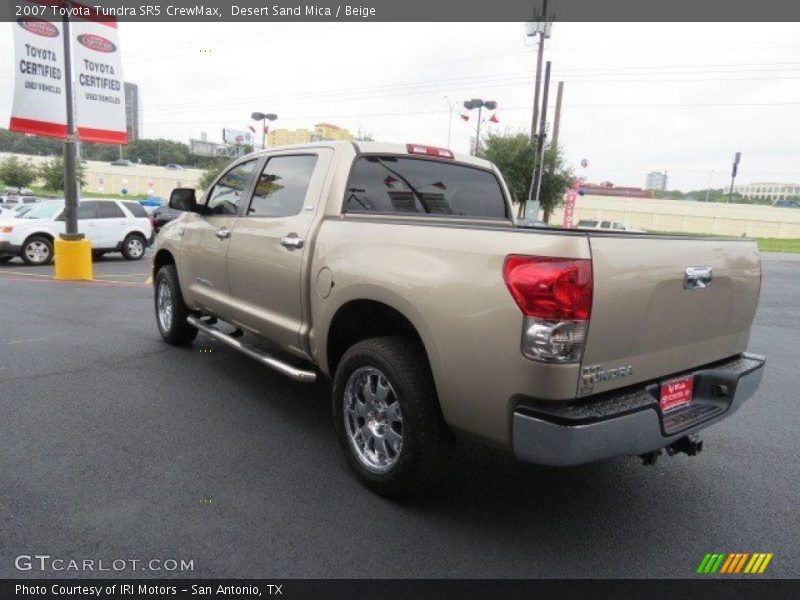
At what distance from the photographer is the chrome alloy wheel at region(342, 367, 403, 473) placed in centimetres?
300

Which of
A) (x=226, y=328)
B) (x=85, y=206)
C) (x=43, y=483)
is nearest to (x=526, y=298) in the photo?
(x=43, y=483)

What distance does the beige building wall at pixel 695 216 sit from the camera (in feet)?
172

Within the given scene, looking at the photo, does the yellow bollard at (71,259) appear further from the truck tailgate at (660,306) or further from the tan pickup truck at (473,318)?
the truck tailgate at (660,306)

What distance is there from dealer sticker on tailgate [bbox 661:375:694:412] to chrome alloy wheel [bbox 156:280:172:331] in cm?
482

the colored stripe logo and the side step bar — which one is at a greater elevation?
the side step bar

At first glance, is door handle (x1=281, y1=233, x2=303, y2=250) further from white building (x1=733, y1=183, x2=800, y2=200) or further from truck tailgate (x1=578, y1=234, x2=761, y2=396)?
white building (x1=733, y1=183, x2=800, y2=200)

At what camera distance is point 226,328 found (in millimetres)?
6734

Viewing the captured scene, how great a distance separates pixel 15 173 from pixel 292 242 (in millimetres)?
57553

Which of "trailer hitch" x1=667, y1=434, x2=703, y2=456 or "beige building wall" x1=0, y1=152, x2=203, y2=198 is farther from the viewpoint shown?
"beige building wall" x1=0, y1=152, x2=203, y2=198

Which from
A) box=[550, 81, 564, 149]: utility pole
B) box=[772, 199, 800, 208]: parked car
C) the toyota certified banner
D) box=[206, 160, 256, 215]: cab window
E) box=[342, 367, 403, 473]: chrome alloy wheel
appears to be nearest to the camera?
box=[342, 367, 403, 473]: chrome alloy wheel

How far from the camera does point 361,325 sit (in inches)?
135

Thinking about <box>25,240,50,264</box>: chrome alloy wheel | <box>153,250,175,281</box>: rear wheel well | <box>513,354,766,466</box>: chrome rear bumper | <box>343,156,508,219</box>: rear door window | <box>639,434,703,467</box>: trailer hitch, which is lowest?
<box>25,240,50,264</box>: chrome alloy wheel

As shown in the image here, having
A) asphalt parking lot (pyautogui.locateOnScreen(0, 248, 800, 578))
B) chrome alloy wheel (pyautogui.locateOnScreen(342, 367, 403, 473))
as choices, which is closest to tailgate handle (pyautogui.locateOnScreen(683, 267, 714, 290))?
asphalt parking lot (pyautogui.locateOnScreen(0, 248, 800, 578))
